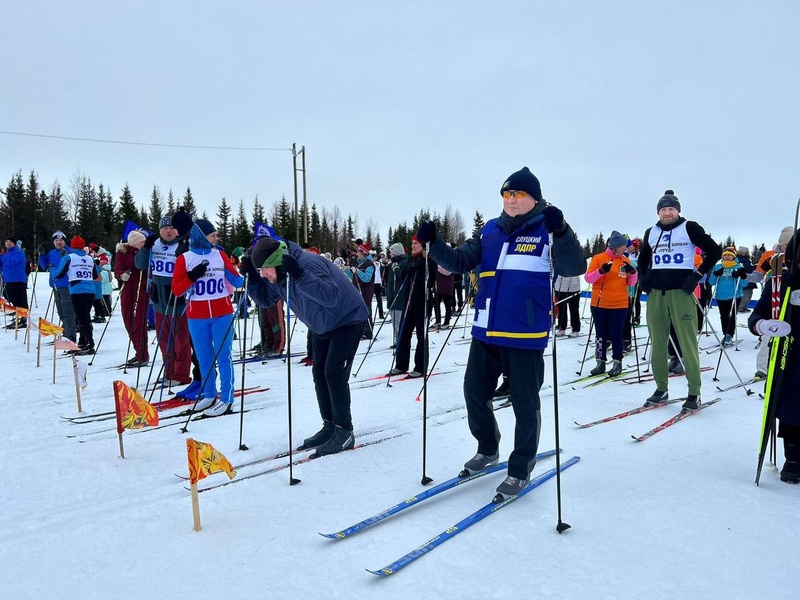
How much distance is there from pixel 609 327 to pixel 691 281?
2579 mm

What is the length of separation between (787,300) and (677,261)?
76.1 inches

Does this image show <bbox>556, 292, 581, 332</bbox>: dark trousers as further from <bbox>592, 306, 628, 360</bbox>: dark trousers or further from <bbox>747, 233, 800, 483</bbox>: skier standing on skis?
<bbox>747, 233, 800, 483</bbox>: skier standing on skis

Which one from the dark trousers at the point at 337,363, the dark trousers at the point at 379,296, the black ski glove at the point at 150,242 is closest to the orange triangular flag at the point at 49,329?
the black ski glove at the point at 150,242

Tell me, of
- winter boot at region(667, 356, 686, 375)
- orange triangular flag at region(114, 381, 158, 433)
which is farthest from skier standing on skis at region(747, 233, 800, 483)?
orange triangular flag at region(114, 381, 158, 433)

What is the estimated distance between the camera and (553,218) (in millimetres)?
2896

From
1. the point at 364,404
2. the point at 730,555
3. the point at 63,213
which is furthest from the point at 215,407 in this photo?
the point at 63,213

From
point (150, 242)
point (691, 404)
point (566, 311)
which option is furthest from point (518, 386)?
point (566, 311)

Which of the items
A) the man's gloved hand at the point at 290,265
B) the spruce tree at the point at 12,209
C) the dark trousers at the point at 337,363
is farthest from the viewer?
the spruce tree at the point at 12,209

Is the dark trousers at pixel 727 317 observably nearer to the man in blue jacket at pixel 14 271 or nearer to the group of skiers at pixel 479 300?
the group of skiers at pixel 479 300

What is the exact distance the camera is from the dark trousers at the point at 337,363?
13.6 feet

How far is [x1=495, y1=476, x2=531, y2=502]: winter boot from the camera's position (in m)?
3.14

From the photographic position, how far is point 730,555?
2.50m

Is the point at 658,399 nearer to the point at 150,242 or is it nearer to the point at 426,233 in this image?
the point at 426,233

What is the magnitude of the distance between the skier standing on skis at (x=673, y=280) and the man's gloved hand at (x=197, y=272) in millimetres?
4452
